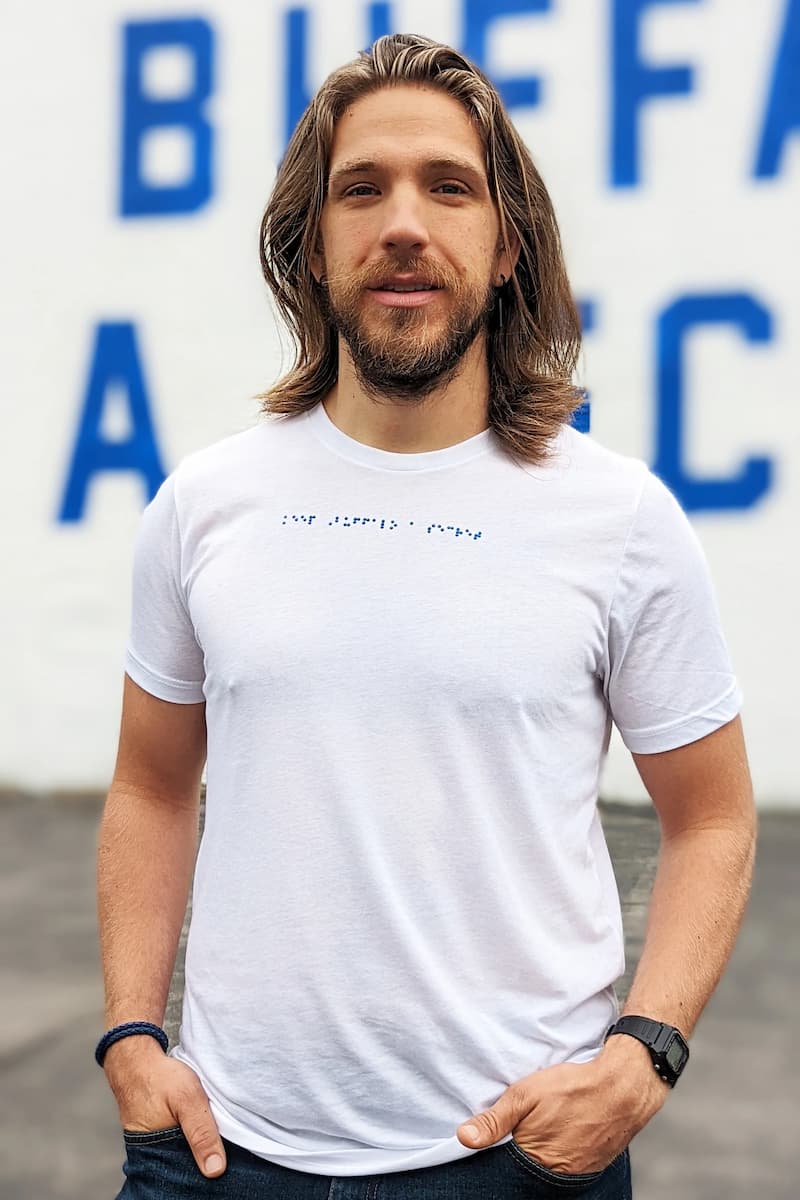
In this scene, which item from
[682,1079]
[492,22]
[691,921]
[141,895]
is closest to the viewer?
[691,921]

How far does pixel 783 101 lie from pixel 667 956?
227 cm

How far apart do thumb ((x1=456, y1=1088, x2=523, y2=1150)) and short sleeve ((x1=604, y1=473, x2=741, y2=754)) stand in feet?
0.96

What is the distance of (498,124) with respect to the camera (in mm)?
1158

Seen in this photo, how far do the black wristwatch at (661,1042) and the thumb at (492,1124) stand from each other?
98mm

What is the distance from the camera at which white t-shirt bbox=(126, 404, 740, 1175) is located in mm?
947

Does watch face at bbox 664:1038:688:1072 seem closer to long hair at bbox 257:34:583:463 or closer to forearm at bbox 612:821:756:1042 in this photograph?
forearm at bbox 612:821:756:1042

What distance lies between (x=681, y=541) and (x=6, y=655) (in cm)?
237

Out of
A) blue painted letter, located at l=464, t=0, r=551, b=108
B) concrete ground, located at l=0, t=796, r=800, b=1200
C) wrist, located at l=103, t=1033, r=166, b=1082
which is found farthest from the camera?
blue painted letter, located at l=464, t=0, r=551, b=108

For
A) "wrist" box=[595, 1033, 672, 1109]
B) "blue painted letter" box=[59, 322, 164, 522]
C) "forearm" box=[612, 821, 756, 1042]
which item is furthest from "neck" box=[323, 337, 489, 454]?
"blue painted letter" box=[59, 322, 164, 522]

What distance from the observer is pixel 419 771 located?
3.17 ft

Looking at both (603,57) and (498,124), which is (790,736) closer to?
(603,57)

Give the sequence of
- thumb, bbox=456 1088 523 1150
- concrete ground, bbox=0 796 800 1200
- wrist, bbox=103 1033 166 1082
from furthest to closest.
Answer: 1. concrete ground, bbox=0 796 800 1200
2. wrist, bbox=103 1033 166 1082
3. thumb, bbox=456 1088 523 1150

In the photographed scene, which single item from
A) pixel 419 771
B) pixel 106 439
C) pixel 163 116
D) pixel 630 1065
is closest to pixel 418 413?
pixel 419 771

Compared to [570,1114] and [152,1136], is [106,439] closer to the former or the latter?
[152,1136]
